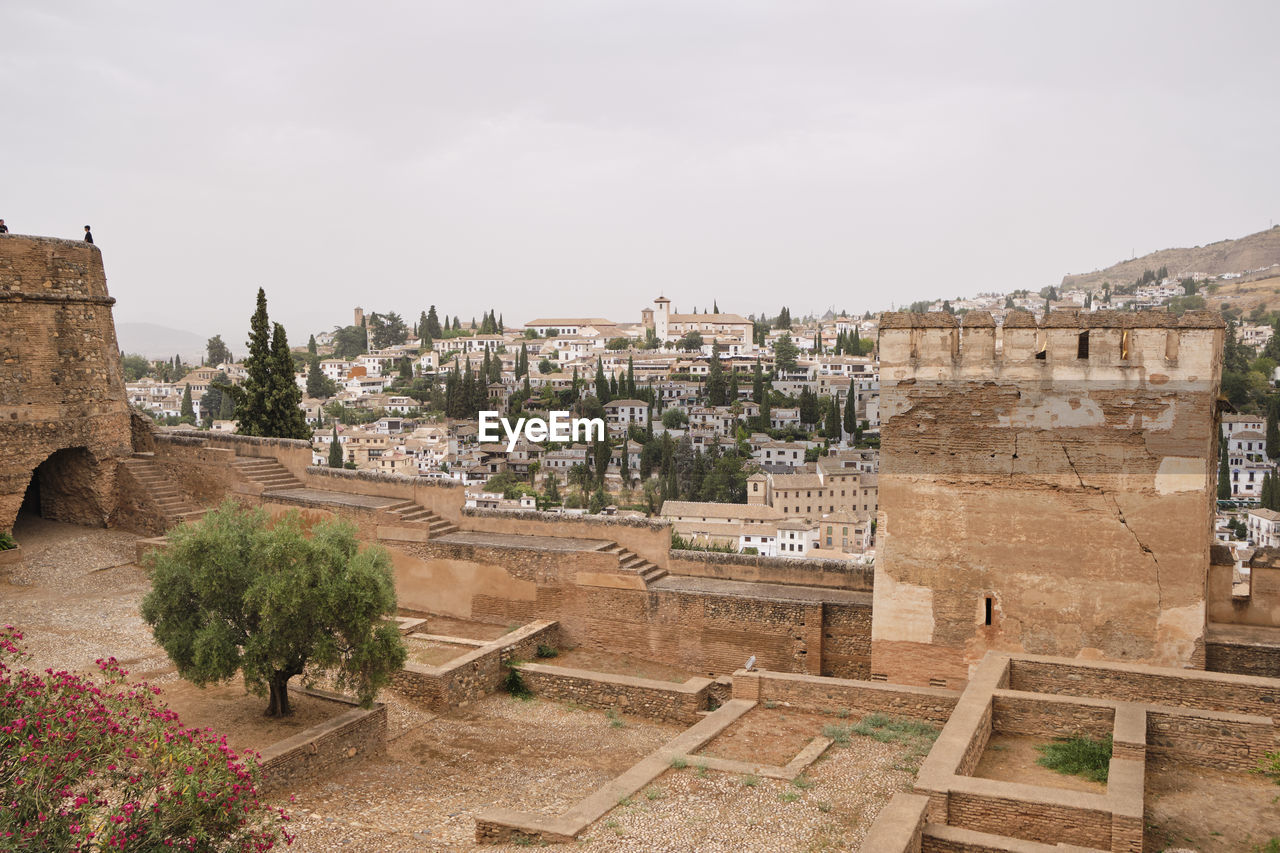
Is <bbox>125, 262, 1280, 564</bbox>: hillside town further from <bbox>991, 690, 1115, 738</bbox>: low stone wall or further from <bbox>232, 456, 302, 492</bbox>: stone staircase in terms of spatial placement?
<bbox>991, 690, 1115, 738</bbox>: low stone wall

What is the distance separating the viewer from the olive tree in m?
8.84

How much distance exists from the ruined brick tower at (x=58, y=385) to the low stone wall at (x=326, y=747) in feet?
25.3

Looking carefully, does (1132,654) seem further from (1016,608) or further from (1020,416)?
(1020,416)

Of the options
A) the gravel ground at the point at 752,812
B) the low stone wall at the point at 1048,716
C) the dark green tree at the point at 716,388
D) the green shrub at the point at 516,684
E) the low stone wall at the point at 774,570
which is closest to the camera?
the gravel ground at the point at 752,812

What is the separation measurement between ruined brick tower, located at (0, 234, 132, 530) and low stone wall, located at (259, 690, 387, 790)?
7.70 metres

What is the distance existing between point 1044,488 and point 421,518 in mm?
8786

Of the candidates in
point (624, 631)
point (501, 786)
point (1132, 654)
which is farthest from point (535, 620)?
point (1132, 654)

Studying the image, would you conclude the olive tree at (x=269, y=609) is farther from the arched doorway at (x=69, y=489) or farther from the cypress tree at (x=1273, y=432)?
the cypress tree at (x=1273, y=432)

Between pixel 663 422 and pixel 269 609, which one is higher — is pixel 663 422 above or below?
below

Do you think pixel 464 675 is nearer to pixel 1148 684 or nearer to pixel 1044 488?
pixel 1044 488

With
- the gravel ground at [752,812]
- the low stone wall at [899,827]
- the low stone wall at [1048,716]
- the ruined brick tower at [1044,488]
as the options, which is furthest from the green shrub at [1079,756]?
the low stone wall at [899,827]

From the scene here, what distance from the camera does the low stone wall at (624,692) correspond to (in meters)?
10.8

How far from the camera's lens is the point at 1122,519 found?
388 inches

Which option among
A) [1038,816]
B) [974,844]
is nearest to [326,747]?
[974,844]
